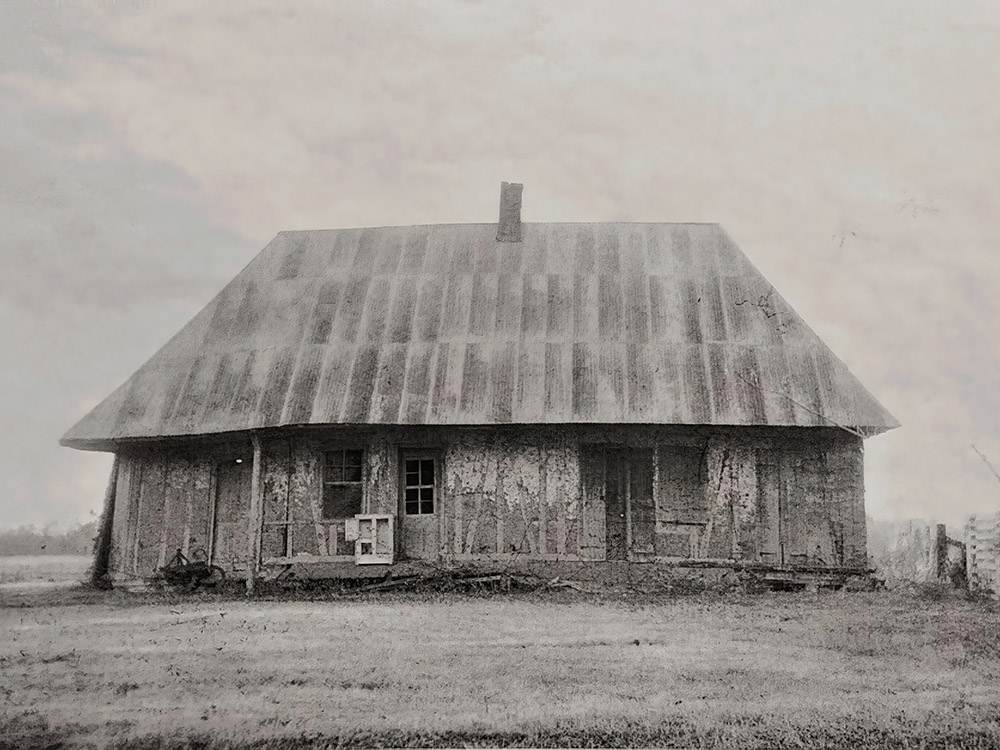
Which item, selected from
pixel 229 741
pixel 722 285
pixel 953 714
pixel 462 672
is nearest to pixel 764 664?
pixel 953 714

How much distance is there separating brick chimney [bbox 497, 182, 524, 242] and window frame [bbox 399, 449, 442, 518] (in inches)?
215

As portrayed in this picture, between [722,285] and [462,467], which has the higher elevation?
[722,285]

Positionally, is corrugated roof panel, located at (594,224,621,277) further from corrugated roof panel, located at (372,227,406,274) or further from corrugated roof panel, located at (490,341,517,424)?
corrugated roof panel, located at (372,227,406,274)

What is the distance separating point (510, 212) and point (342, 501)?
736cm

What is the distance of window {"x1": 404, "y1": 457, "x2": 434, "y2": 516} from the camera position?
1920 cm

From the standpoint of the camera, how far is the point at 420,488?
1922 centimetres

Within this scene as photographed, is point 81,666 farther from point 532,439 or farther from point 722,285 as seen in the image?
point 722,285

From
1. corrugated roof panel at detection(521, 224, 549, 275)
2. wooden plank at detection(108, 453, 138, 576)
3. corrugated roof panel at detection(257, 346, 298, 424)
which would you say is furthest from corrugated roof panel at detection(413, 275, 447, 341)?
wooden plank at detection(108, 453, 138, 576)

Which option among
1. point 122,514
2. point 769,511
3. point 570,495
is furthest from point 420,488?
point 769,511

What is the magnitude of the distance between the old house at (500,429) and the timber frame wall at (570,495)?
4 cm

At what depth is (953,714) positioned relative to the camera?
29.8 feet

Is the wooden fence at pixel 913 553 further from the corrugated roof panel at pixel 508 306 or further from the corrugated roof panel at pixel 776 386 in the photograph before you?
the corrugated roof panel at pixel 508 306

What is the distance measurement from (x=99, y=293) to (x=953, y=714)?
11259 millimetres

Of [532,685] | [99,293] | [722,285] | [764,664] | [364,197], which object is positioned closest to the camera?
[532,685]
